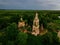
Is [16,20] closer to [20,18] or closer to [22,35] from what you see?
[20,18]

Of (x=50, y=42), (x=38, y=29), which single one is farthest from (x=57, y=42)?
(x=38, y=29)

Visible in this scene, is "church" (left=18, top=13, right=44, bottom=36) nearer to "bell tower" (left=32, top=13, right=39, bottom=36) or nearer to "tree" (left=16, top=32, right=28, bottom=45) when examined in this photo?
"bell tower" (left=32, top=13, right=39, bottom=36)

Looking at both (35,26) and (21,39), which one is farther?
(35,26)

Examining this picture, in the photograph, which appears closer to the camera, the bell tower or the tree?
the tree

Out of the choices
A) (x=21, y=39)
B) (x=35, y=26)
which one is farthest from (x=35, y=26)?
(x=21, y=39)

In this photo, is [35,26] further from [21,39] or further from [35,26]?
[21,39]

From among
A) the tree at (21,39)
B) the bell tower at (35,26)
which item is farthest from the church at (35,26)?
the tree at (21,39)

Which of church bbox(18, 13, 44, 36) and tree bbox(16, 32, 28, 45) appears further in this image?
church bbox(18, 13, 44, 36)

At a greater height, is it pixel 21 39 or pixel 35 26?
pixel 35 26

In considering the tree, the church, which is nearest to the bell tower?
the church

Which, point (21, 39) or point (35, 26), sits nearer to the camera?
point (21, 39)

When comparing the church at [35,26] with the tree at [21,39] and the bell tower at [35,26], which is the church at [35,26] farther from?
the tree at [21,39]
